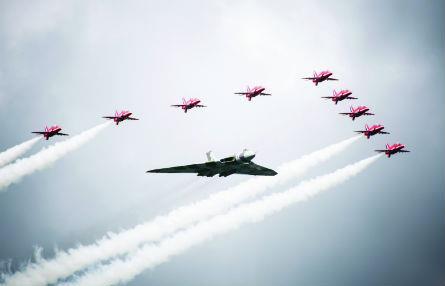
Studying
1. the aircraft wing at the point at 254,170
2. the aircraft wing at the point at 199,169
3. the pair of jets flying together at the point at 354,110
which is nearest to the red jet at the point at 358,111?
the pair of jets flying together at the point at 354,110

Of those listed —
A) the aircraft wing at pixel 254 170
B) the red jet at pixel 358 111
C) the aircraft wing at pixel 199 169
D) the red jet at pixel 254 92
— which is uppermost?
the red jet at pixel 254 92

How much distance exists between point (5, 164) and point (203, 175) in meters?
42.8

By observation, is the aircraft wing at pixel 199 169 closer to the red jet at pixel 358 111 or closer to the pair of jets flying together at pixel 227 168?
the pair of jets flying together at pixel 227 168

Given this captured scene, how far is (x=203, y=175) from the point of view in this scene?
8688cm

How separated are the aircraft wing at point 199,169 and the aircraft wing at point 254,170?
4800 millimetres

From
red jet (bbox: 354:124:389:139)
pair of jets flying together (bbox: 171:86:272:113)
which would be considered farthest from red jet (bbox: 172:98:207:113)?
red jet (bbox: 354:124:389:139)

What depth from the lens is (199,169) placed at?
85750 mm

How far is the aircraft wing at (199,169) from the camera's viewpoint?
84.2 metres

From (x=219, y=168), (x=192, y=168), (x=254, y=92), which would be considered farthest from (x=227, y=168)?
(x=254, y=92)

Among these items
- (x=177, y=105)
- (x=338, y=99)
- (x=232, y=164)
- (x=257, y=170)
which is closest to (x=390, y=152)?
(x=338, y=99)

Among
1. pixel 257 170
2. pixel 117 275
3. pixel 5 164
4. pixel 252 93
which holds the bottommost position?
pixel 117 275

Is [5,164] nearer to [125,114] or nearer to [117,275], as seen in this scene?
[125,114]

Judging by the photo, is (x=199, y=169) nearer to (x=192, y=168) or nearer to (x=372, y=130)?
(x=192, y=168)

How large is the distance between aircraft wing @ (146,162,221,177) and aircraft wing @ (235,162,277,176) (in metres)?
4.80
